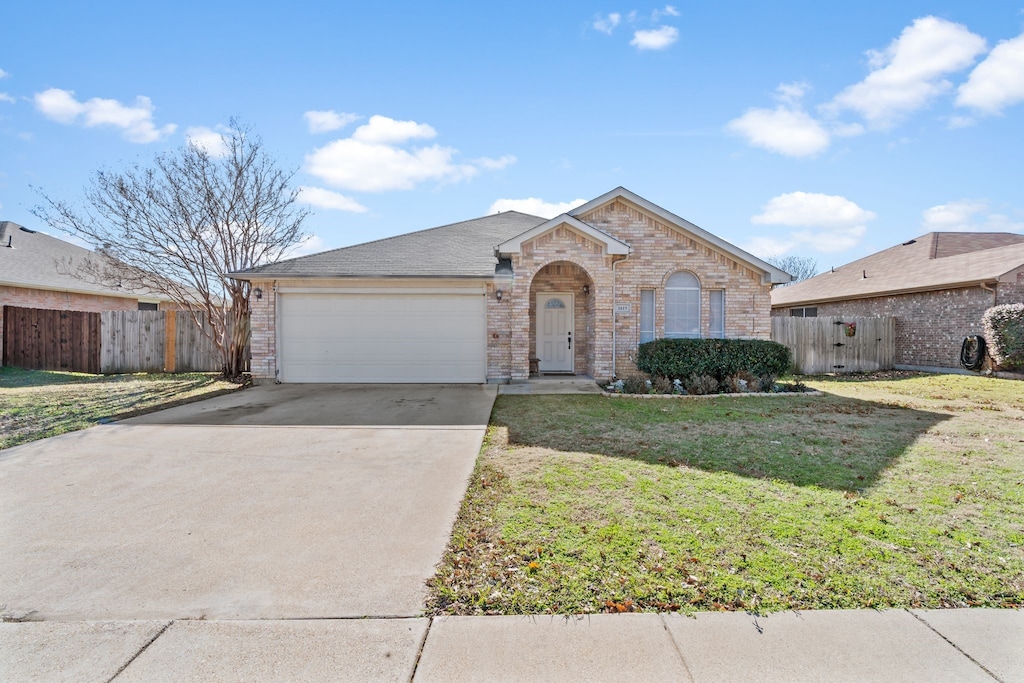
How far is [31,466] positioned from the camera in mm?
5340

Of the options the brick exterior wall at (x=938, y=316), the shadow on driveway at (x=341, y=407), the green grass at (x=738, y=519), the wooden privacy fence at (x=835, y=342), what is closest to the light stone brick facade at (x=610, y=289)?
the shadow on driveway at (x=341, y=407)

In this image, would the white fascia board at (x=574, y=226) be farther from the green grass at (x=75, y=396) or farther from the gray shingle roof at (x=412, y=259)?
the green grass at (x=75, y=396)

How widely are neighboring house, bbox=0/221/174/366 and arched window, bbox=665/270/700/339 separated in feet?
58.3

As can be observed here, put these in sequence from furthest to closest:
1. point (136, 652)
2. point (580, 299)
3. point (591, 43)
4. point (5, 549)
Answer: point (580, 299), point (591, 43), point (5, 549), point (136, 652)

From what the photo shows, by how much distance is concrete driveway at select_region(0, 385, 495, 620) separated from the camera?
9.41ft

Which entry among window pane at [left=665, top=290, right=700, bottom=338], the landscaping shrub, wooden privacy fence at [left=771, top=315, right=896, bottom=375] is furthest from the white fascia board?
wooden privacy fence at [left=771, top=315, right=896, bottom=375]

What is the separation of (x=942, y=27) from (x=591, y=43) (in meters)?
6.64

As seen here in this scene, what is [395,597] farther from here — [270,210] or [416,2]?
[270,210]

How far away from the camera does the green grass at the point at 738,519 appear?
112 inches

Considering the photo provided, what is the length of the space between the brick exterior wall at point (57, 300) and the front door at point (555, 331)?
Result: 16.6 metres

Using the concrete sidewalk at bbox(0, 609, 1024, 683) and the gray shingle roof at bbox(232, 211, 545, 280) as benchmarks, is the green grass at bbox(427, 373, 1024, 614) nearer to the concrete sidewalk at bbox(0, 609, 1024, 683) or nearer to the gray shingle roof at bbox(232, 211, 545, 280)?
the concrete sidewalk at bbox(0, 609, 1024, 683)

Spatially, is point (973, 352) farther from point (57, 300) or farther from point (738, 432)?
point (57, 300)

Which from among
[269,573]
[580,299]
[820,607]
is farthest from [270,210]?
[820,607]

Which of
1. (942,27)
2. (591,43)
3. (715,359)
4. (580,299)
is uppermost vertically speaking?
(591,43)
